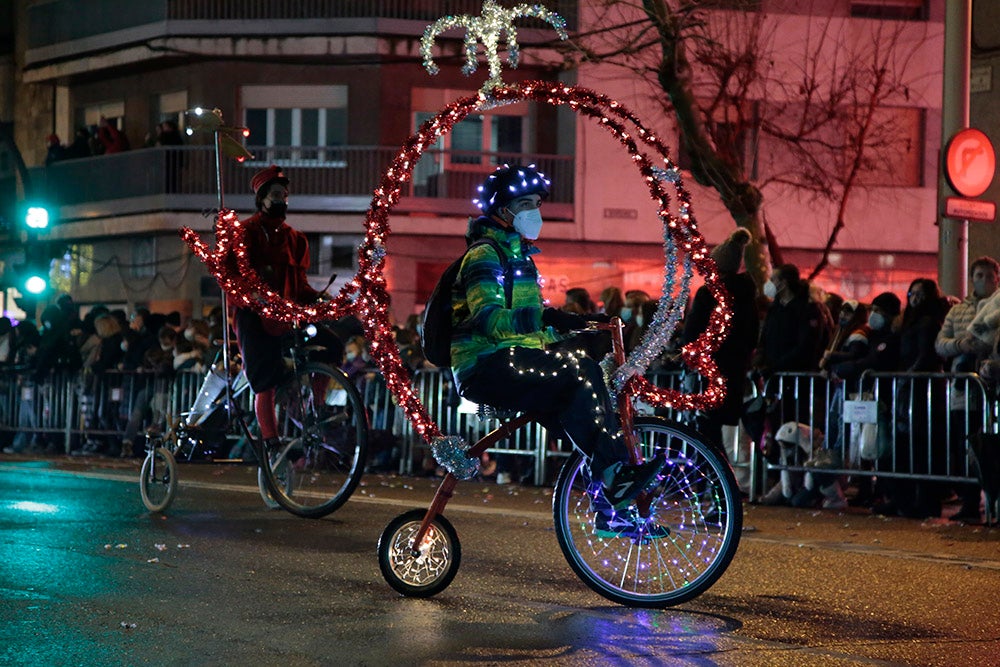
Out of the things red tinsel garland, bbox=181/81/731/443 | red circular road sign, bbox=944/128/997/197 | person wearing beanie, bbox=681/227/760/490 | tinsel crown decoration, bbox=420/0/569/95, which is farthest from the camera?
red circular road sign, bbox=944/128/997/197

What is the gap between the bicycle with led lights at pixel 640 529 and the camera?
7.08 meters

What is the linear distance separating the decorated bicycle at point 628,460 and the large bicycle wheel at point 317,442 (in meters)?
2.15

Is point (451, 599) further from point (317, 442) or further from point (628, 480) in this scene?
point (317, 442)

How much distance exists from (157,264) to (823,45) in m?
15.1

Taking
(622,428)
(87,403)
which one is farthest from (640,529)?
(87,403)

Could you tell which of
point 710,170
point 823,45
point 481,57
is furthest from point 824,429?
point 481,57

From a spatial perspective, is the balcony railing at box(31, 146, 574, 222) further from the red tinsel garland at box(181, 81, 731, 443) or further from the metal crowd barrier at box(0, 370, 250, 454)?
the red tinsel garland at box(181, 81, 731, 443)

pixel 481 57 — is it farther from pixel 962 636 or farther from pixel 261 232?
pixel 962 636

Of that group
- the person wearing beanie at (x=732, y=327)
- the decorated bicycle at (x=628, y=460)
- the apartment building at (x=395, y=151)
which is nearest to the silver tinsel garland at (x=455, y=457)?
the decorated bicycle at (x=628, y=460)

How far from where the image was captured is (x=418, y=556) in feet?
24.5

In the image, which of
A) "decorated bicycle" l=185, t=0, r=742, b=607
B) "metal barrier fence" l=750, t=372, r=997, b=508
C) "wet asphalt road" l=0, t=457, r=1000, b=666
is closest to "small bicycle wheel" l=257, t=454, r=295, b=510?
"wet asphalt road" l=0, t=457, r=1000, b=666

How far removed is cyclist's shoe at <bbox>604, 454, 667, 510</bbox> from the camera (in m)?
6.96

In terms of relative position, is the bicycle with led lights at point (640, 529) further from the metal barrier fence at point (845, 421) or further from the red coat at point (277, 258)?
the red coat at point (277, 258)

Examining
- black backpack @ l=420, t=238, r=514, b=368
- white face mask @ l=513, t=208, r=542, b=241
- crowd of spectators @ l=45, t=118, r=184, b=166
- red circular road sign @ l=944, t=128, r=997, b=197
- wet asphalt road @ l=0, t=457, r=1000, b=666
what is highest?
crowd of spectators @ l=45, t=118, r=184, b=166
